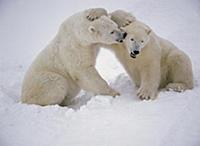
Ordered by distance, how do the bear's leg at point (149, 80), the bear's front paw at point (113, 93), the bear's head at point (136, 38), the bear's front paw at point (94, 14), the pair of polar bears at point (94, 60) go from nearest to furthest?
the bear's head at point (136, 38)
the bear's leg at point (149, 80)
the pair of polar bears at point (94, 60)
the bear's front paw at point (113, 93)
the bear's front paw at point (94, 14)

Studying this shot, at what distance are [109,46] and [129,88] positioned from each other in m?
0.70

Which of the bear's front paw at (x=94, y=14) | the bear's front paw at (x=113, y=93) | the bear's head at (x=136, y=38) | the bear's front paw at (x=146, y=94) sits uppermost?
the bear's front paw at (x=94, y=14)

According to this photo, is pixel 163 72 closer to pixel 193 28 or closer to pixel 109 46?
pixel 109 46

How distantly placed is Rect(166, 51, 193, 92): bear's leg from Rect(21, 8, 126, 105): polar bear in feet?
2.76

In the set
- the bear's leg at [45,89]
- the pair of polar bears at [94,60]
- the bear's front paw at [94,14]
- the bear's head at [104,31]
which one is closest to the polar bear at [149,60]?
the pair of polar bears at [94,60]

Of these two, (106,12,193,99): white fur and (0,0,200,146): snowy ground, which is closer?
(0,0,200,146): snowy ground

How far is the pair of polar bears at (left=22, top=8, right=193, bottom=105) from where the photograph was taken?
16.7 feet

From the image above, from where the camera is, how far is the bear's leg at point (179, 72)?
524 centimetres

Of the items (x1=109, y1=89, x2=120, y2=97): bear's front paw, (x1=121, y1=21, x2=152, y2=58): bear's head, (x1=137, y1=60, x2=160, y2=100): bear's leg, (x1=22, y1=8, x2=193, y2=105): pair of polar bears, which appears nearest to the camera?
(x1=121, y1=21, x2=152, y2=58): bear's head

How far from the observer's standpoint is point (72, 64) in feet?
17.4

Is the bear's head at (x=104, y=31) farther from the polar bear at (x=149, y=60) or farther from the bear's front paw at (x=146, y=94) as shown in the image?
the bear's front paw at (x=146, y=94)

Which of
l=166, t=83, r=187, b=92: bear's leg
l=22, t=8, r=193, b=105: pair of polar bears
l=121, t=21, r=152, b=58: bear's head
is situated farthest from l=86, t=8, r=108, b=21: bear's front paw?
l=166, t=83, r=187, b=92: bear's leg

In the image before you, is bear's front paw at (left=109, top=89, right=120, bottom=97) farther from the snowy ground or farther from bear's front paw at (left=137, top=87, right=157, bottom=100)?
bear's front paw at (left=137, top=87, right=157, bottom=100)

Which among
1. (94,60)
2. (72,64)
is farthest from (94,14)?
(72,64)
